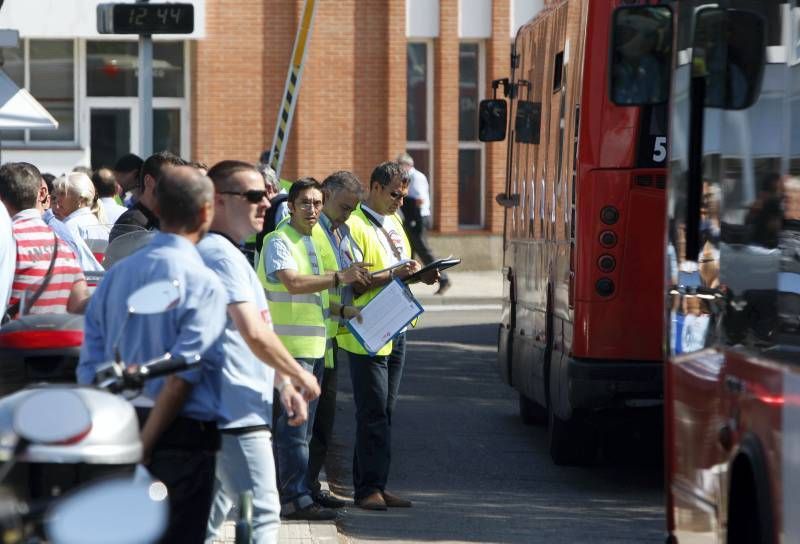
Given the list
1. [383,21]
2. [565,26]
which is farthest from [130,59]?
[565,26]

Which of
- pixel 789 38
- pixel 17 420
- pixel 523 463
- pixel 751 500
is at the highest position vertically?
pixel 789 38

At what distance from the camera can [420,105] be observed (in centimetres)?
2948

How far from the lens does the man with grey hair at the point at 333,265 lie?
943 cm

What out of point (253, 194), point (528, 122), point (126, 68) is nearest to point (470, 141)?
point (126, 68)

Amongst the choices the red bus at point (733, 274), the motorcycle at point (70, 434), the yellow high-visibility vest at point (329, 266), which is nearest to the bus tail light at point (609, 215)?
the yellow high-visibility vest at point (329, 266)

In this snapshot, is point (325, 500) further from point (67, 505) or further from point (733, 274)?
point (67, 505)

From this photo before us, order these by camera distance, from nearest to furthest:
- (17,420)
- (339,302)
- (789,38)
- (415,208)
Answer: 1. (17,420)
2. (789,38)
3. (339,302)
4. (415,208)

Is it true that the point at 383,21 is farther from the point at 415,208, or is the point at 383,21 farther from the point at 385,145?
the point at 415,208

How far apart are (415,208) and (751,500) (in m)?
19.4

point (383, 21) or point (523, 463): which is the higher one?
point (383, 21)

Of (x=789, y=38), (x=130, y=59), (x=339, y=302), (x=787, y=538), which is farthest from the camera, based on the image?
(x=130, y=59)

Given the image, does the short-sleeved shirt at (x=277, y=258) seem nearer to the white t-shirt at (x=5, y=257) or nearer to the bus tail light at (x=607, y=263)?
the white t-shirt at (x=5, y=257)

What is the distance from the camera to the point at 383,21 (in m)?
29.0

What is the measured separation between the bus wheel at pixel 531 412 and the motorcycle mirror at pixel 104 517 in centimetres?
932
